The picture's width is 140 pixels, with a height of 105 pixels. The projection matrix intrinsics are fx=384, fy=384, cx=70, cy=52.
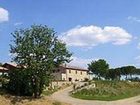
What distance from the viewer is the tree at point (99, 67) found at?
14188 centimetres

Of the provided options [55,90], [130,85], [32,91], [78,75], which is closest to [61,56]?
[32,91]

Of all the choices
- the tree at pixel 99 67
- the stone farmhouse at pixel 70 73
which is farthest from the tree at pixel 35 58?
the tree at pixel 99 67

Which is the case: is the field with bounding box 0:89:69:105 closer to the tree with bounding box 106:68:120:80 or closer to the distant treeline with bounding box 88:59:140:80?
the distant treeline with bounding box 88:59:140:80

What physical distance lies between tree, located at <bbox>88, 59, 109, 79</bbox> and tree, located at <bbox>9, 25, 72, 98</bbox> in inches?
2987

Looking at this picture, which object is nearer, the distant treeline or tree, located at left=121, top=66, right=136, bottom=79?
the distant treeline

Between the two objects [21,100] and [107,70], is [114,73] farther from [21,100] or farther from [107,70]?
[21,100]

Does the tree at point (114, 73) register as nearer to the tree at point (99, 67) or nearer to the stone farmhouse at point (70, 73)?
the tree at point (99, 67)

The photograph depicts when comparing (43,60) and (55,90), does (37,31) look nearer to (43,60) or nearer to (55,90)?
(43,60)

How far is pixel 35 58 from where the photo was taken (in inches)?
2544

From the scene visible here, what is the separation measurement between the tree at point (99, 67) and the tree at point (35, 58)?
75.9m

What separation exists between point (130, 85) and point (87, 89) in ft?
86.1

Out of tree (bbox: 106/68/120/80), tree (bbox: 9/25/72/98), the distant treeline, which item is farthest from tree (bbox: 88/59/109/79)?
tree (bbox: 9/25/72/98)

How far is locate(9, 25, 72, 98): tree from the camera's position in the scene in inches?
2530

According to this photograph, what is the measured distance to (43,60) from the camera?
65.0 m
